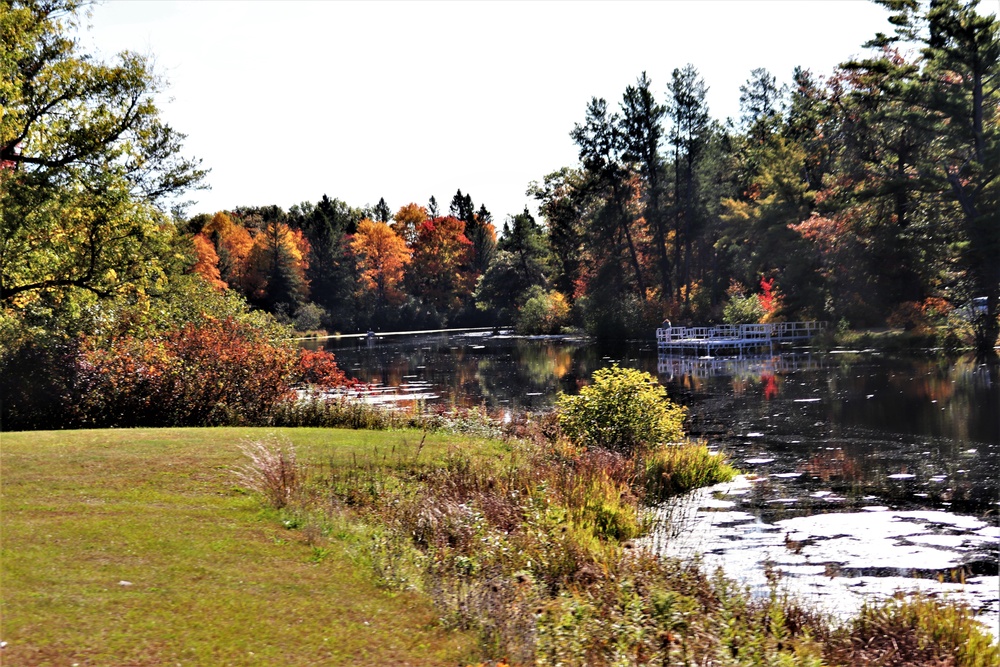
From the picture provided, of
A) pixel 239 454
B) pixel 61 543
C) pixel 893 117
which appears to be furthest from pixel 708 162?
pixel 61 543


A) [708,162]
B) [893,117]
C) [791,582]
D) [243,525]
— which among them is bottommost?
[791,582]

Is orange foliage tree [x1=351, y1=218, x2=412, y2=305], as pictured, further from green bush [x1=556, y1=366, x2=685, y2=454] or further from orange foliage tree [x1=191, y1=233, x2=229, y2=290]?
green bush [x1=556, y1=366, x2=685, y2=454]

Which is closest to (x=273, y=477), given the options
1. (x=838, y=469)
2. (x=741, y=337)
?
(x=838, y=469)

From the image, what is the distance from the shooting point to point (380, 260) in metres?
118

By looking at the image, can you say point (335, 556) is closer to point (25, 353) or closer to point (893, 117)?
point (25, 353)

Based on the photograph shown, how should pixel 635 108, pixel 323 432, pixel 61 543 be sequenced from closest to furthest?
1. pixel 61 543
2. pixel 323 432
3. pixel 635 108

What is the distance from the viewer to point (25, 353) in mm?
20359

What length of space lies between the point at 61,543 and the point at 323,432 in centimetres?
959

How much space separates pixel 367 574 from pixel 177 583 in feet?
6.21

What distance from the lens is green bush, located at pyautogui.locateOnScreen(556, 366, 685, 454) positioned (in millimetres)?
18984

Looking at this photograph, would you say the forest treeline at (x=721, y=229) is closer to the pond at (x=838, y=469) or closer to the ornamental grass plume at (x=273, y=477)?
the pond at (x=838, y=469)

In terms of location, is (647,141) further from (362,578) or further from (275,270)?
(362,578)

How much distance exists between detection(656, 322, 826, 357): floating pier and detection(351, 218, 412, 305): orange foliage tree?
2350 inches

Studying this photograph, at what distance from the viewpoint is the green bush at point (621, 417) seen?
62.3 ft
